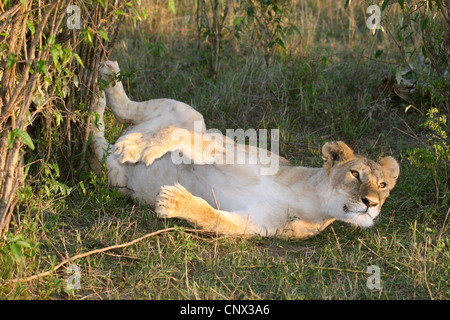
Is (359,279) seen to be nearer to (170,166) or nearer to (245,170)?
(245,170)

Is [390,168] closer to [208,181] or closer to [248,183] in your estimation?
[248,183]

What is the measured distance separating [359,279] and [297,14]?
15.3 feet

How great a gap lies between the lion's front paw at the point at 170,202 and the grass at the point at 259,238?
0.20 m

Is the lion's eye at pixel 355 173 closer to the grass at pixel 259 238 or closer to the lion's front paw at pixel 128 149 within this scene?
the grass at pixel 259 238

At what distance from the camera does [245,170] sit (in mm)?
3859

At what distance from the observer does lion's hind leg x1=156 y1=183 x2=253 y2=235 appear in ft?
10.8

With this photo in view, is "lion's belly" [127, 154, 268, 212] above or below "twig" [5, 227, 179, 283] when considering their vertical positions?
above

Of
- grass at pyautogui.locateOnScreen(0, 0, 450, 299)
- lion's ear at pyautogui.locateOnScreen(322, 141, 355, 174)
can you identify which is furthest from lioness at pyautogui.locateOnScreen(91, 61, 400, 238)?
grass at pyautogui.locateOnScreen(0, 0, 450, 299)

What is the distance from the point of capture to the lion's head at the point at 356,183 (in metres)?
3.57

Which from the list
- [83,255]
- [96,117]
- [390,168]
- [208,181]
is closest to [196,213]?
[208,181]

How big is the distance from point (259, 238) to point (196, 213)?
46 cm

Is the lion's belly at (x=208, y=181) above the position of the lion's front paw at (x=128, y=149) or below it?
below

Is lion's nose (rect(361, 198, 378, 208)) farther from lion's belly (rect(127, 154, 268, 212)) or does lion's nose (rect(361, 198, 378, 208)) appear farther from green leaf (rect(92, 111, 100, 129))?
green leaf (rect(92, 111, 100, 129))

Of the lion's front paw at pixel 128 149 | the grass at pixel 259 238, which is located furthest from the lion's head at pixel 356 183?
the lion's front paw at pixel 128 149
